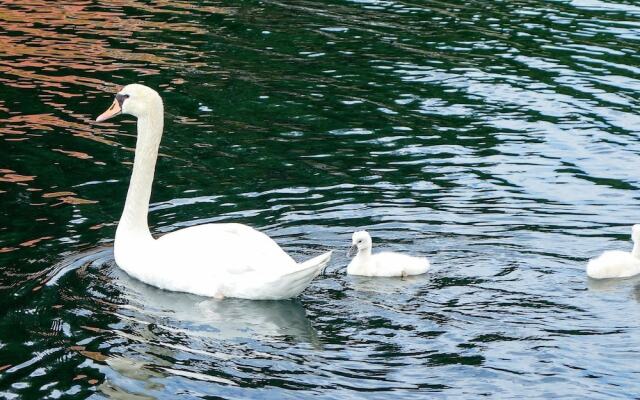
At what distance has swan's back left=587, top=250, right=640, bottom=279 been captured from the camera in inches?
447

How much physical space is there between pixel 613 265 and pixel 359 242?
2.26 m

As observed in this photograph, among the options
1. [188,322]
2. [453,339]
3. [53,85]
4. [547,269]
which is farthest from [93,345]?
[53,85]

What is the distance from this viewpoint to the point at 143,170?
12.6m

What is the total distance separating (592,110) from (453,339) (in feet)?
28.5

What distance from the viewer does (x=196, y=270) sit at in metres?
11.3

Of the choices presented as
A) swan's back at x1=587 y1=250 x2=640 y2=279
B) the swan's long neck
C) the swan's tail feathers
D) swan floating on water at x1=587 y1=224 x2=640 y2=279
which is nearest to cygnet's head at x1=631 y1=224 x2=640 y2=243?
swan floating on water at x1=587 y1=224 x2=640 y2=279

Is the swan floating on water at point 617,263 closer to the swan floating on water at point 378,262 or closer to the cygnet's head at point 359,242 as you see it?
the swan floating on water at point 378,262

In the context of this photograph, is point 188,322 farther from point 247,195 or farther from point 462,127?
point 462,127

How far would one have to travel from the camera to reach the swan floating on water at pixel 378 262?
1155cm

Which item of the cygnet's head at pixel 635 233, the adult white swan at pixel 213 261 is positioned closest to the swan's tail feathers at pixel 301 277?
the adult white swan at pixel 213 261

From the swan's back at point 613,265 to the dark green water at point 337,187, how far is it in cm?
14

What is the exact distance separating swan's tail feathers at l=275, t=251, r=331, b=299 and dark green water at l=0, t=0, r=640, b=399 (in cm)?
16

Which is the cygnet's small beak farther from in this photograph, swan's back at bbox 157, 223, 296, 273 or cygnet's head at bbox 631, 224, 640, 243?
cygnet's head at bbox 631, 224, 640, 243

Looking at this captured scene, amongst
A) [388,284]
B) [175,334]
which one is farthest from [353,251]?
[175,334]
